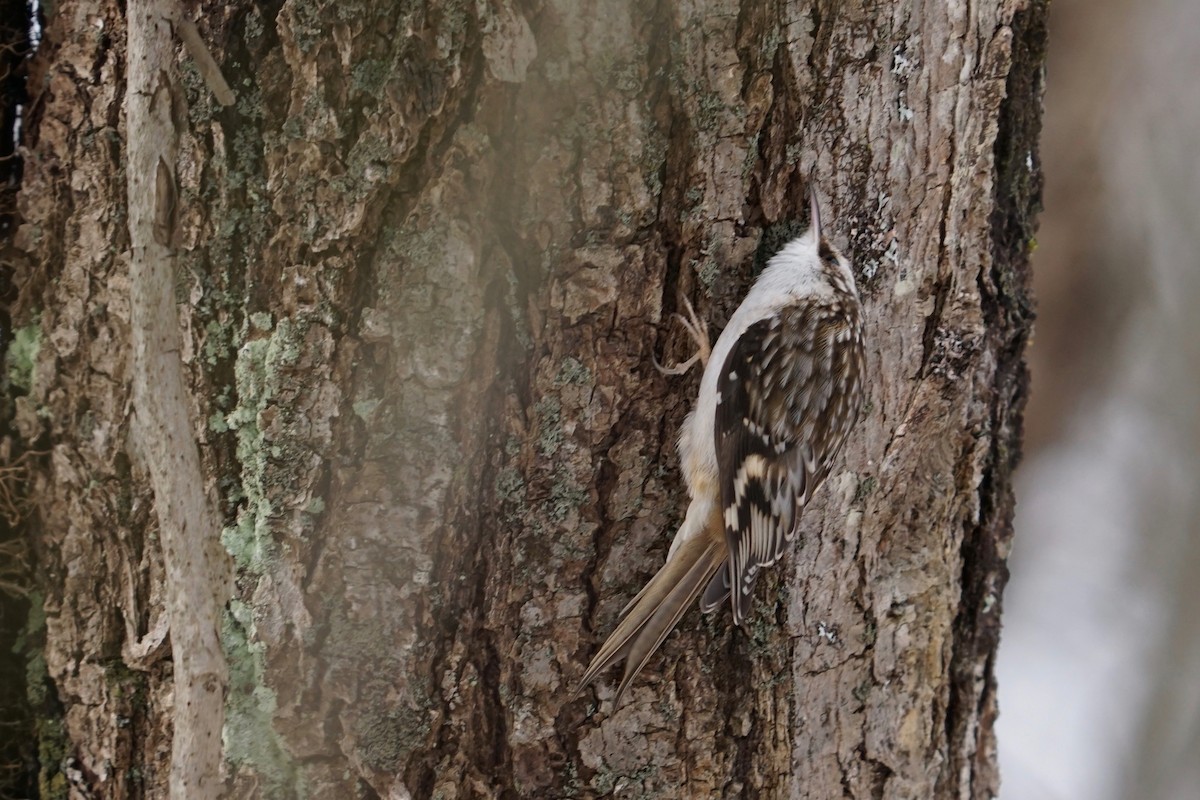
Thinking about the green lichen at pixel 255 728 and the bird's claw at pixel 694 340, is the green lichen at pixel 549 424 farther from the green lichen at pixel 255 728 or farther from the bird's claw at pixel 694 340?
the green lichen at pixel 255 728

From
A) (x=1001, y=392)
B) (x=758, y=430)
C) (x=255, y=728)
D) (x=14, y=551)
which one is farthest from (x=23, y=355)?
(x=1001, y=392)

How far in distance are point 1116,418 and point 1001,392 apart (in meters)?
2.22

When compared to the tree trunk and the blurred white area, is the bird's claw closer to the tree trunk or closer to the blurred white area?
the tree trunk

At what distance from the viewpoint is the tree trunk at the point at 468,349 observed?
1.31 m

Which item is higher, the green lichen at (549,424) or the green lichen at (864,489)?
the green lichen at (549,424)

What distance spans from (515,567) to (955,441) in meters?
0.88

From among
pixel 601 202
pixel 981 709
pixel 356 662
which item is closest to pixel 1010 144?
pixel 601 202

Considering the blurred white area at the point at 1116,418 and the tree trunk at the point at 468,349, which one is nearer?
the tree trunk at the point at 468,349

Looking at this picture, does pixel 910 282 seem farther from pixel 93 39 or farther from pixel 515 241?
pixel 93 39

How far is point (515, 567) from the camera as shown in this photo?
4.54ft

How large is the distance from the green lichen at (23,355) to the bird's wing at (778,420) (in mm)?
1181

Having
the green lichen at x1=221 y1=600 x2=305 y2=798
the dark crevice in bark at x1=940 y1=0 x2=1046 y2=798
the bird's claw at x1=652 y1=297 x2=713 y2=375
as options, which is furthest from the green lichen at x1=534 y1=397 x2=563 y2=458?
the dark crevice in bark at x1=940 y1=0 x2=1046 y2=798

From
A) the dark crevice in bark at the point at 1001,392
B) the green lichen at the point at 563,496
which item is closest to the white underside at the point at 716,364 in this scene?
the green lichen at the point at 563,496

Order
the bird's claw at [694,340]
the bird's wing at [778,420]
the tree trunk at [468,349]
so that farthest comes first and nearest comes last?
the bird's wing at [778,420], the bird's claw at [694,340], the tree trunk at [468,349]
